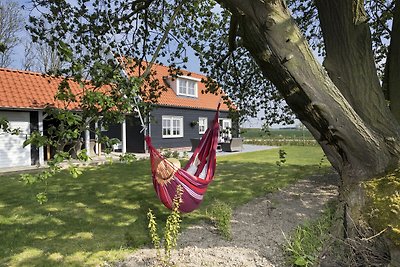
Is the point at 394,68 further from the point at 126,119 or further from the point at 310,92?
the point at 126,119

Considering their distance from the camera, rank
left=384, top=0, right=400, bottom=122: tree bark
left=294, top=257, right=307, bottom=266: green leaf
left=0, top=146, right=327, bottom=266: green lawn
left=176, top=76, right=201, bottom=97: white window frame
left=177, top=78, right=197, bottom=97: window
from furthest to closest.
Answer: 1. left=177, top=78, right=197, bottom=97: window
2. left=176, top=76, right=201, bottom=97: white window frame
3. left=384, top=0, right=400, bottom=122: tree bark
4. left=0, top=146, right=327, bottom=266: green lawn
5. left=294, top=257, right=307, bottom=266: green leaf

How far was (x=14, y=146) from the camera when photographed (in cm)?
1147

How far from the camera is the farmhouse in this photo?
11.1m

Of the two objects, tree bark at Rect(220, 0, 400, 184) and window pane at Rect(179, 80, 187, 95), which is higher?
window pane at Rect(179, 80, 187, 95)

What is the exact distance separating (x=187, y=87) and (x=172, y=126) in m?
3.11

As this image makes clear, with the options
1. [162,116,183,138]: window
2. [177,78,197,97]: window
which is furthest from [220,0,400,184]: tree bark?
[177,78,197,97]: window

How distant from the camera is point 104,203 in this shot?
6113 mm

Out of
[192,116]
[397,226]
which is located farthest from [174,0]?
[192,116]

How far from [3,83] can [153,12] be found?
770cm

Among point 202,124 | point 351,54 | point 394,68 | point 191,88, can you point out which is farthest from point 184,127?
point 351,54

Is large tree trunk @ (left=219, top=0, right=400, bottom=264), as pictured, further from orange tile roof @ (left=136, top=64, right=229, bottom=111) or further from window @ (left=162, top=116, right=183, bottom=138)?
window @ (left=162, top=116, right=183, bottom=138)

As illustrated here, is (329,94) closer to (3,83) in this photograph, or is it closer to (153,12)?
(153,12)

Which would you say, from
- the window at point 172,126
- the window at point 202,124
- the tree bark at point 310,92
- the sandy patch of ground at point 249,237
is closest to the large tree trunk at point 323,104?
the tree bark at point 310,92

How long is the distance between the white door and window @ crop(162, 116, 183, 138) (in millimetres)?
7676
